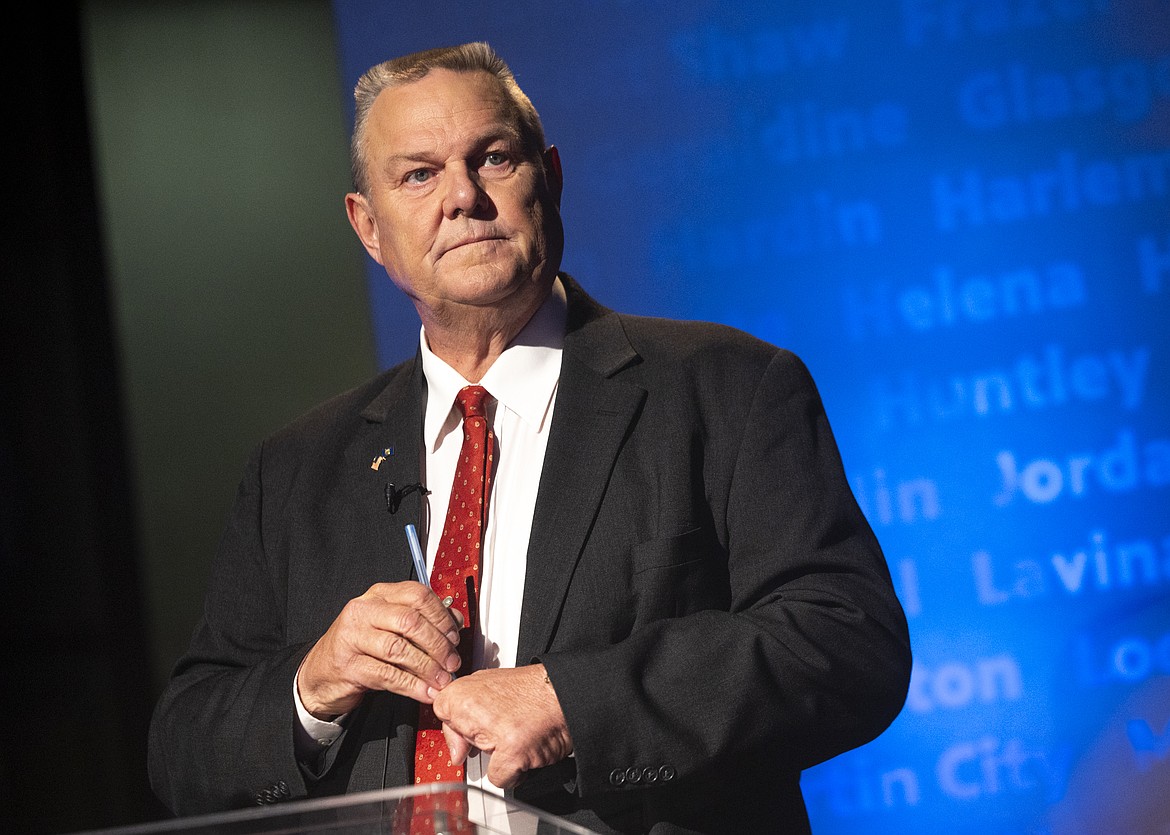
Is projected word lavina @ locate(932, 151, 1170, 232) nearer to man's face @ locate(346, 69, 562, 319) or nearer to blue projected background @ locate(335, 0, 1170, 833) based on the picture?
blue projected background @ locate(335, 0, 1170, 833)

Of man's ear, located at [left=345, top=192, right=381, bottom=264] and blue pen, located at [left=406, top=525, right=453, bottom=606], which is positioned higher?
man's ear, located at [left=345, top=192, right=381, bottom=264]

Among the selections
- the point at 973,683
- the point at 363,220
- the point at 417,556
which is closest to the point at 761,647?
the point at 417,556

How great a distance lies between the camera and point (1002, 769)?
3.49 metres

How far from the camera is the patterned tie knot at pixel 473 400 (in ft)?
6.57

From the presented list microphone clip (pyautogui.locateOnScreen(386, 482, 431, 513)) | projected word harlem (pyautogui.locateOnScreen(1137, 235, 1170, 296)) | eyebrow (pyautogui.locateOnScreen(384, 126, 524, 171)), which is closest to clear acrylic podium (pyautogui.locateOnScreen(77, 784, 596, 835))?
microphone clip (pyautogui.locateOnScreen(386, 482, 431, 513))

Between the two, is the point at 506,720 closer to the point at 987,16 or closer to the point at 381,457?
the point at 381,457

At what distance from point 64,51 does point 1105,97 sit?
3.05 meters

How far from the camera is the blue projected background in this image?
138 inches

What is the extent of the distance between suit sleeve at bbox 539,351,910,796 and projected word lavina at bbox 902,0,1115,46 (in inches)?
78.2

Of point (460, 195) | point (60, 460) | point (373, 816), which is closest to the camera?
point (373, 816)

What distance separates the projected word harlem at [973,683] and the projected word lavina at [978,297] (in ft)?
3.07

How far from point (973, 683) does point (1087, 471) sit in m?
0.67

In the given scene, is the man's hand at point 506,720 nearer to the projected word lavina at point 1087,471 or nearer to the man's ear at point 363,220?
the man's ear at point 363,220

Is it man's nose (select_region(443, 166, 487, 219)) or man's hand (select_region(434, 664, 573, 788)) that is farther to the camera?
man's nose (select_region(443, 166, 487, 219))
